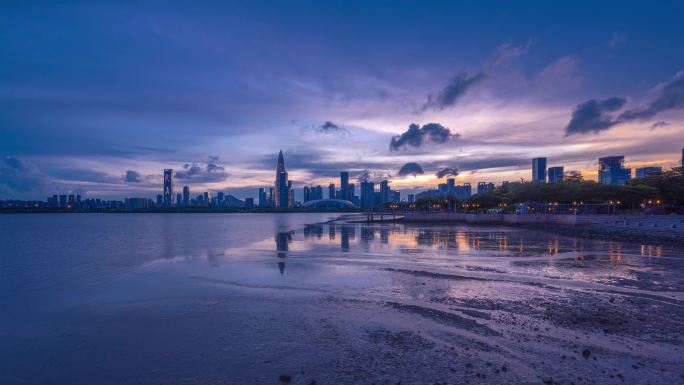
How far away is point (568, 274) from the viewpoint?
59.4ft

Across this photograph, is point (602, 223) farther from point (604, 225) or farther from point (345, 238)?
point (345, 238)

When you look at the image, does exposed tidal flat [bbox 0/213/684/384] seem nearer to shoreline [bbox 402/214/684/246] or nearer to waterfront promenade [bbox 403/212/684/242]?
shoreline [bbox 402/214/684/246]

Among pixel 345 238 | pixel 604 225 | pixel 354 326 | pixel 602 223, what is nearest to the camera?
pixel 354 326

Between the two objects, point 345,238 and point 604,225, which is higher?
point 604,225

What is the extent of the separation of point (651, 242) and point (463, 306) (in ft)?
97.1

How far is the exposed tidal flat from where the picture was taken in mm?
7922

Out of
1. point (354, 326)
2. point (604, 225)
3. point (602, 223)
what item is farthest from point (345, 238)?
point (602, 223)

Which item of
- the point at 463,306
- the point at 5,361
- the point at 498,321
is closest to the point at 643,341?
the point at 498,321

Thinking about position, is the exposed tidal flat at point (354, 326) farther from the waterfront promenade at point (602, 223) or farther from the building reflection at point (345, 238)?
the waterfront promenade at point (602, 223)

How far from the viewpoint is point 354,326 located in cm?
1080

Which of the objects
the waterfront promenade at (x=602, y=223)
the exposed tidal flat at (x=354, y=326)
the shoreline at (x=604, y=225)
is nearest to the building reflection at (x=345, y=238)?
the exposed tidal flat at (x=354, y=326)

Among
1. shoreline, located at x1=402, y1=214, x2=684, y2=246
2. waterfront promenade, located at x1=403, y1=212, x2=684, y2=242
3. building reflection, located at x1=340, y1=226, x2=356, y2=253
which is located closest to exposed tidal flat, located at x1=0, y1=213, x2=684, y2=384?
building reflection, located at x1=340, y1=226, x2=356, y2=253

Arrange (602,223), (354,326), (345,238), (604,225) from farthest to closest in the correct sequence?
(602,223)
(604,225)
(345,238)
(354,326)

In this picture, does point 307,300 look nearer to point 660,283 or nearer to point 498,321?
point 498,321
